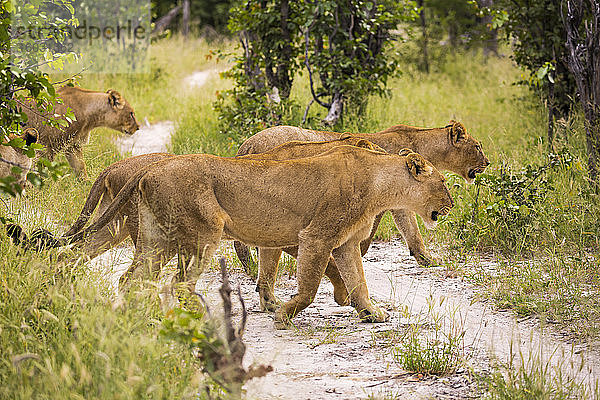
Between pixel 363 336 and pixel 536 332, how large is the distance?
3.92 feet

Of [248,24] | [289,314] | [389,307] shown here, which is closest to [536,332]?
[389,307]

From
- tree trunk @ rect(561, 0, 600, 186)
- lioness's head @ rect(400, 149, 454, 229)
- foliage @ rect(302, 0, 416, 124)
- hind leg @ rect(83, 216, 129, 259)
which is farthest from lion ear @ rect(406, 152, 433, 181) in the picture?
foliage @ rect(302, 0, 416, 124)

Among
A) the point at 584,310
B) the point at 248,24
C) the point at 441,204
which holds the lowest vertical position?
the point at 584,310

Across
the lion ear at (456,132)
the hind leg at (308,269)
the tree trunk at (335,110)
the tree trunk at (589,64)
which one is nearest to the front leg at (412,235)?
the lion ear at (456,132)

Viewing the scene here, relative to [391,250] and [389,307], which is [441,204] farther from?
[391,250]

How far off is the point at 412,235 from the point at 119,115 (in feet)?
14.1

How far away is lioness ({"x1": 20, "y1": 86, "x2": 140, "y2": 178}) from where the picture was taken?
8.38m

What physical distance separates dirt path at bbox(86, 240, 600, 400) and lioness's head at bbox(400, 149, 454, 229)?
65 cm

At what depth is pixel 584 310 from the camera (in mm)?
5125

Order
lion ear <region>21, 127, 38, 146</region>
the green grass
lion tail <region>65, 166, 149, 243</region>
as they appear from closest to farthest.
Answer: the green grass → lion tail <region>65, 166, 149, 243</region> → lion ear <region>21, 127, 38, 146</region>

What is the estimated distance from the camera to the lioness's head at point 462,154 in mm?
7137

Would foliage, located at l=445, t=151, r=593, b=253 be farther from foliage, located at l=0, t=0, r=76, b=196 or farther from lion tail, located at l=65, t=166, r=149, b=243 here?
foliage, located at l=0, t=0, r=76, b=196

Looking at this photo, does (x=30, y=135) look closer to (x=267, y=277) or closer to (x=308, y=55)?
(x=267, y=277)

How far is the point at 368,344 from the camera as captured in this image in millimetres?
4805
